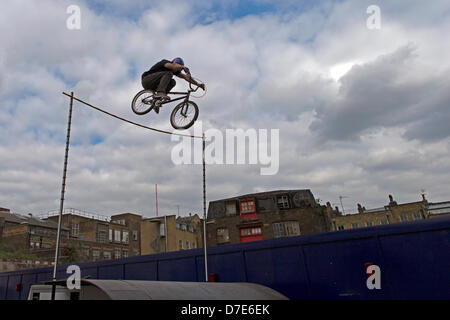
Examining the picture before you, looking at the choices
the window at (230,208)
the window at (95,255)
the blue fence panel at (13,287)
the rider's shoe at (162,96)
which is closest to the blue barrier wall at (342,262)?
the rider's shoe at (162,96)

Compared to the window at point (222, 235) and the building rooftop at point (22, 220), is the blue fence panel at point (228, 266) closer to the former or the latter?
the window at point (222, 235)

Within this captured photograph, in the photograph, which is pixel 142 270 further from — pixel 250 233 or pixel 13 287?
pixel 250 233

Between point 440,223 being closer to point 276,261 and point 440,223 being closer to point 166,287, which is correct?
point 276,261

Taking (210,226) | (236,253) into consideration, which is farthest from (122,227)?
(236,253)

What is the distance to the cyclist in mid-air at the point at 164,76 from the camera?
11156mm

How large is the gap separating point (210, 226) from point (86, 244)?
2215 centimetres

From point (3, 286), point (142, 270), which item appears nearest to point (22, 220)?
point (3, 286)

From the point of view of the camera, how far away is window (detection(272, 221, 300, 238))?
4588 cm

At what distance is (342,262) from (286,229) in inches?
1398

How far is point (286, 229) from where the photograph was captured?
151ft

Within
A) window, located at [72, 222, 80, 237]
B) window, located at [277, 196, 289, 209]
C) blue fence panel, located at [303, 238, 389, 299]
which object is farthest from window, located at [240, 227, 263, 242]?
blue fence panel, located at [303, 238, 389, 299]

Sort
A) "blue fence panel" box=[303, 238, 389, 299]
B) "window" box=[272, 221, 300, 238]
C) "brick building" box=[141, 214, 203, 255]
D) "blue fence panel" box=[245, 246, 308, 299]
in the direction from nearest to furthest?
"blue fence panel" box=[303, 238, 389, 299]
"blue fence panel" box=[245, 246, 308, 299]
"window" box=[272, 221, 300, 238]
"brick building" box=[141, 214, 203, 255]

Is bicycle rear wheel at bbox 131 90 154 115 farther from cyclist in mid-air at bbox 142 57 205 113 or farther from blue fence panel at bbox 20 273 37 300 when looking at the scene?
blue fence panel at bbox 20 273 37 300

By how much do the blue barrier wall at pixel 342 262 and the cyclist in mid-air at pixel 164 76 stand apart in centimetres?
684
